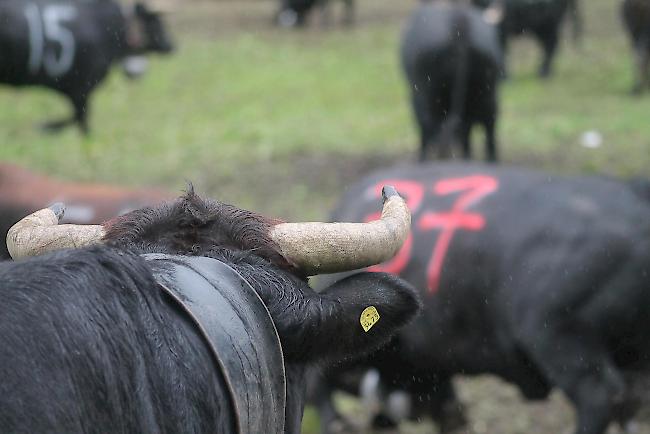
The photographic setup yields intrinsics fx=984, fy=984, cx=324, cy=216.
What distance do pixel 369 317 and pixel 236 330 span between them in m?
0.51

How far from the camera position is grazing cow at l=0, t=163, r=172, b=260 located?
5.49 metres

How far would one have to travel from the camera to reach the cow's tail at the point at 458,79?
30.0 ft

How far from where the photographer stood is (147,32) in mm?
13609

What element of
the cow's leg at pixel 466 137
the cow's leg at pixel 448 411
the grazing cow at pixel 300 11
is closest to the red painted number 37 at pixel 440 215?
the cow's leg at pixel 448 411

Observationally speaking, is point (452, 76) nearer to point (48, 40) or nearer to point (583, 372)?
point (48, 40)

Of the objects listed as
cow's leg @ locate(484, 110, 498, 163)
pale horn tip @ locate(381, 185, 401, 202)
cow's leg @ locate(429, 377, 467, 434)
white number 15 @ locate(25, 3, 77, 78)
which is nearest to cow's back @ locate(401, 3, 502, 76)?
cow's leg @ locate(484, 110, 498, 163)

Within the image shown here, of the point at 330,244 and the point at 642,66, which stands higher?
the point at 330,244

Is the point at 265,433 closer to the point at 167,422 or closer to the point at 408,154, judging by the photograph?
the point at 167,422

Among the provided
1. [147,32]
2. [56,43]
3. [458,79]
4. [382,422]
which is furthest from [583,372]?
[147,32]

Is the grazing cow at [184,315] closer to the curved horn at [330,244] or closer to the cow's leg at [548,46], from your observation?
the curved horn at [330,244]

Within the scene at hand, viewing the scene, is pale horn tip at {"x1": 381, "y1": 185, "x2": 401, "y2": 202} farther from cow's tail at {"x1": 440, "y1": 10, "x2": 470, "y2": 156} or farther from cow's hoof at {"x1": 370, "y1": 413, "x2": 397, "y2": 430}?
cow's tail at {"x1": 440, "y1": 10, "x2": 470, "y2": 156}

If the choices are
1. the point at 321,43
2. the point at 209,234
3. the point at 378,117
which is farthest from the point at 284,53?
the point at 209,234

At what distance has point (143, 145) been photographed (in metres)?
12.0

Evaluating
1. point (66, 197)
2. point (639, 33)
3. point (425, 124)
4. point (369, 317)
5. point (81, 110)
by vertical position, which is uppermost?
point (369, 317)
